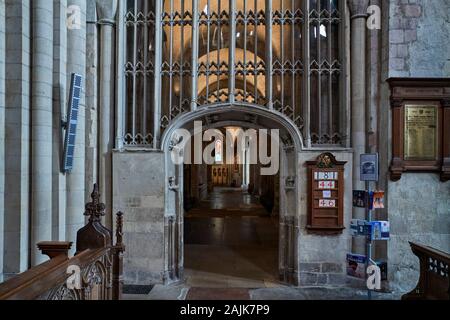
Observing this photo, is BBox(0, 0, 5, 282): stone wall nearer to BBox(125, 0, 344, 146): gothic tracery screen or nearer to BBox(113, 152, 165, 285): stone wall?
BBox(113, 152, 165, 285): stone wall

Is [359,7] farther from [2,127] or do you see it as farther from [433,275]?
[2,127]

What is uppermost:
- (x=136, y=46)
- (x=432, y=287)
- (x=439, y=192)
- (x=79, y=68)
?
(x=136, y=46)

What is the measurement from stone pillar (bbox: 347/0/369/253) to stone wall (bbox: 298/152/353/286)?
13cm

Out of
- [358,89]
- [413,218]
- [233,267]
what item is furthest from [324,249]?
[358,89]

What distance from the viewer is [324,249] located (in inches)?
226

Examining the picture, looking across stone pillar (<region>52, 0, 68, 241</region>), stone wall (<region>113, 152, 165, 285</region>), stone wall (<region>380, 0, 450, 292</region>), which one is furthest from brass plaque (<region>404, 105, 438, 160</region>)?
stone pillar (<region>52, 0, 68, 241</region>)

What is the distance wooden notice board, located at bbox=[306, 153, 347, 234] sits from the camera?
564 centimetres

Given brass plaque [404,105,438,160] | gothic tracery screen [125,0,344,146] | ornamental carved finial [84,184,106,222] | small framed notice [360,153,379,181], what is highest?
gothic tracery screen [125,0,344,146]

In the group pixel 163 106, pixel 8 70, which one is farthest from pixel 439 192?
pixel 8 70

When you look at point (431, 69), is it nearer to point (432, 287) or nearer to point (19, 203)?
point (432, 287)

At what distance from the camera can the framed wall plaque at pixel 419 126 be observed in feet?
17.3

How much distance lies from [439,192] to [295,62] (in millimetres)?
3227

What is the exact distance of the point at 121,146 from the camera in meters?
5.91

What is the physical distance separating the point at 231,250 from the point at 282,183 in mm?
→ 2885
